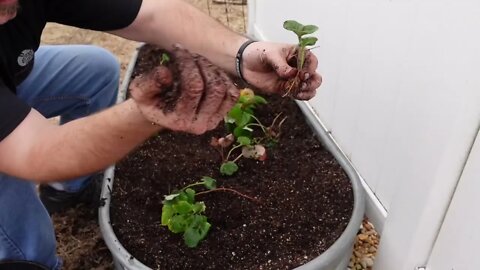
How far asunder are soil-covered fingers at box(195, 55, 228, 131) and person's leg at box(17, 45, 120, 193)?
31.0 inches

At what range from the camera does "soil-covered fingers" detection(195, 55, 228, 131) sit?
2.65 ft

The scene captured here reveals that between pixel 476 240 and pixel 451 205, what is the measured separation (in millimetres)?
100

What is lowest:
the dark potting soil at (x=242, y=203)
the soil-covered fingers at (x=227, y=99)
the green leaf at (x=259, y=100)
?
the dark potting soil at (x=242, y=203)

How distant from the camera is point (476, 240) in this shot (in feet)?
3.52

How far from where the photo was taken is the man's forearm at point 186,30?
1.35 meters

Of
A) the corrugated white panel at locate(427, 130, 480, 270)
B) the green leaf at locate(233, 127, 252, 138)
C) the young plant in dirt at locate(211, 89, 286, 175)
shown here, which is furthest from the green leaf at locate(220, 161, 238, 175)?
the corrugated white panel at locate(427, 130, 480, 270)

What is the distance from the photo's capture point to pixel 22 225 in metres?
1.30

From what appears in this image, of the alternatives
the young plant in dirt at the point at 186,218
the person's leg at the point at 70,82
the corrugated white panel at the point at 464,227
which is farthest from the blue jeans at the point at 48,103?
the corrugated white panel at the point at 464,227

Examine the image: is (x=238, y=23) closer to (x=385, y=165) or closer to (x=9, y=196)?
(x=385, y=165)

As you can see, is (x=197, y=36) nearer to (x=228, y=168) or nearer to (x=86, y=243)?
(x=228, y=168)

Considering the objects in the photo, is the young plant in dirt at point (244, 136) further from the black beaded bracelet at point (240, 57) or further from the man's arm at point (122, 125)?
the man's arm at point (122, 125)

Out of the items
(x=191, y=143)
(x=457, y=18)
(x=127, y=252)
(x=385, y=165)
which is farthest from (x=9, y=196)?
(x=457, y=18)

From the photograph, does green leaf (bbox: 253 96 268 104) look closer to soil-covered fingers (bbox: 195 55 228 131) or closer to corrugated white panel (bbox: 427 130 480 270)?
corrugated white panel (bbox: 427 130 480 270)

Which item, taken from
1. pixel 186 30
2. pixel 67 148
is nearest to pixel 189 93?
pixel 67 148
